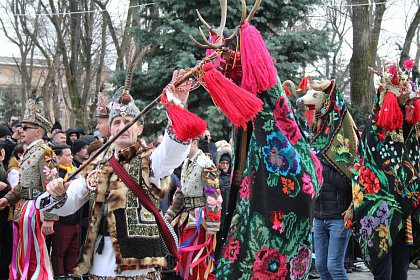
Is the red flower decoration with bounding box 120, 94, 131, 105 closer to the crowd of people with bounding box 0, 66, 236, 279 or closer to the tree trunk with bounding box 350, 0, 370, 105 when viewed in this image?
the crowd of people with bounding box 0, 66, 236, 279

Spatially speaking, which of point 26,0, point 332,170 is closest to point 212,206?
point 332,170

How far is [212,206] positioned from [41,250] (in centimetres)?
219

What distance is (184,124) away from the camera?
3.67 metres

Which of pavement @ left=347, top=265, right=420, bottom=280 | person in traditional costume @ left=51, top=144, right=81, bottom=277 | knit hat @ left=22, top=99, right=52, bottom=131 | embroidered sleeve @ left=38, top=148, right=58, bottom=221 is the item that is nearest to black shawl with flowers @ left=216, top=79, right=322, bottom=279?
embroidered sleeve @ left=38, top=148, right=58, bottom=221

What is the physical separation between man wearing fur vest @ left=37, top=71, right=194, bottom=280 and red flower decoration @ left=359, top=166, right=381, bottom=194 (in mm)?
2315

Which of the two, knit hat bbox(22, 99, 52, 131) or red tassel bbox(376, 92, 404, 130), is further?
knit hat bbox(22, 99, 52, 131)

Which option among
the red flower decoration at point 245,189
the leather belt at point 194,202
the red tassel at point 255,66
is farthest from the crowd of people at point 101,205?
the red tassel at point 255,66

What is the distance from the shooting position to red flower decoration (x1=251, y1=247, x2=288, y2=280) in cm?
401

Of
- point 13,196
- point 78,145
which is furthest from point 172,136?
point 78,145

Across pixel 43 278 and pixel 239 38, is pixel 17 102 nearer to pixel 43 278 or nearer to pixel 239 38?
pixel 43 278

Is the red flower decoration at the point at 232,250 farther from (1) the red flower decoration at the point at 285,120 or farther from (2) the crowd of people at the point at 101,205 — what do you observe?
(1) the red flower decoration at the point at 285,120

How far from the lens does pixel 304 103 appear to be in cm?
670

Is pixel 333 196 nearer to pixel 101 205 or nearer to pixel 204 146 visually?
pixel 204 146

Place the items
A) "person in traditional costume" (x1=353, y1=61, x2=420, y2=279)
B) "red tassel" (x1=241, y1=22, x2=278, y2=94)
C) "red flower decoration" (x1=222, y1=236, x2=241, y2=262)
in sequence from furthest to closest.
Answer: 1. "person in traditional costume" (x1=353, y1=61, x2=420, y2=279)
2. "red flower decoration" (x1=222, y1=236, x2=241, y2=262)
3. "red tassel" (x1=241, y1=22, x2=278, y2=94)
